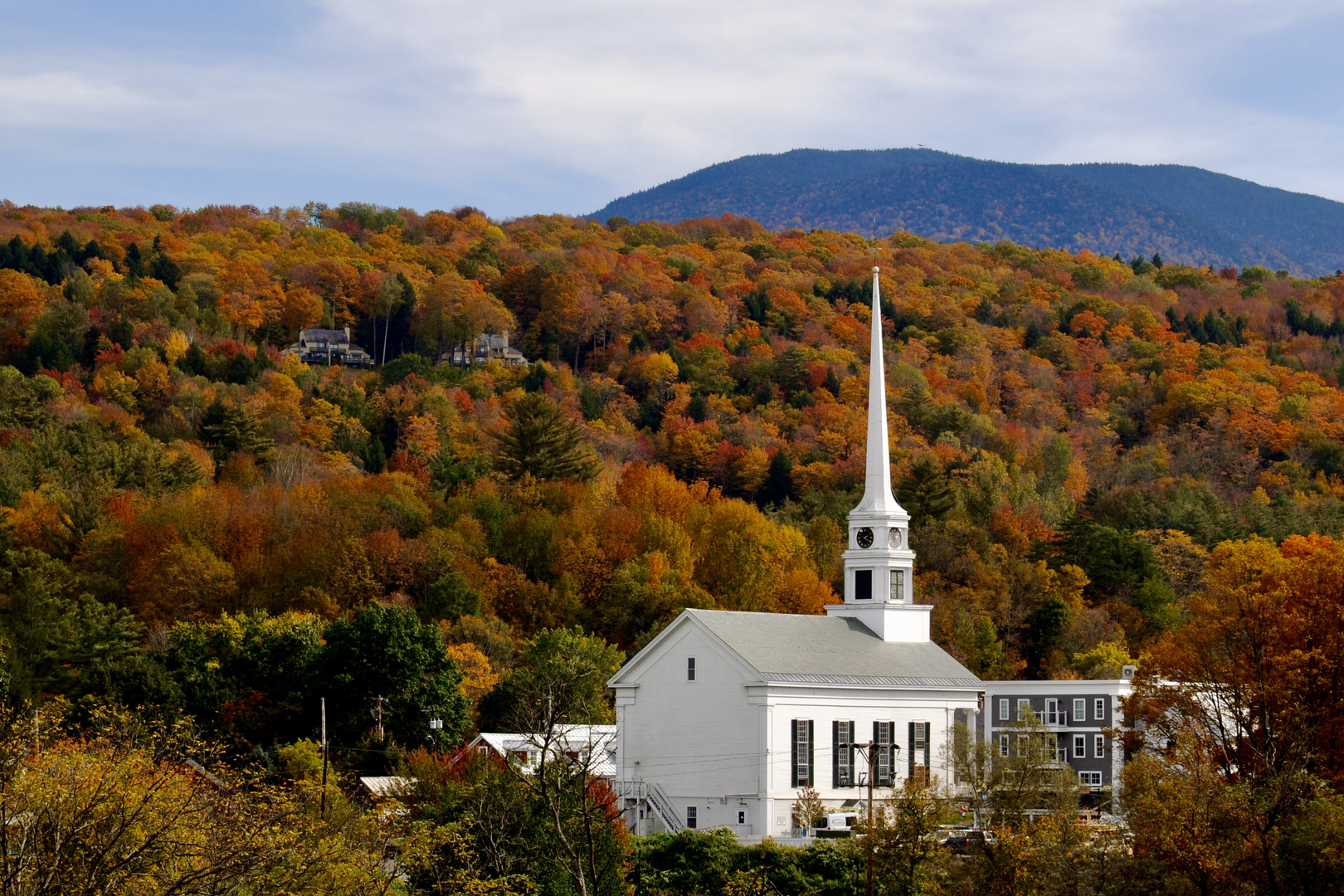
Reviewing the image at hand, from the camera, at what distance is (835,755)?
63.4 meters

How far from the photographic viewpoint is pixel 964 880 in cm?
4400

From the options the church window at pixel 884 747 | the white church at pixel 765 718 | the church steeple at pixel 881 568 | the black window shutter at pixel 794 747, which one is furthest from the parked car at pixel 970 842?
the church steeple at pixel 881 568

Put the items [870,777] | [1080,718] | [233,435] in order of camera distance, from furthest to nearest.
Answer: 1. [233,435]
2. [1080,718]
3. [870,777]

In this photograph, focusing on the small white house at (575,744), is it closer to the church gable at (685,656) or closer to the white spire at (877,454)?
the church gable at (685,656)

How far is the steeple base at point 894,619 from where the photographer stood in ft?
231

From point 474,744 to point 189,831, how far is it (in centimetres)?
3187

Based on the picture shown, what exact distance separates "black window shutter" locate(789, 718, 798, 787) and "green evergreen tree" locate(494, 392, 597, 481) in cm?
4767

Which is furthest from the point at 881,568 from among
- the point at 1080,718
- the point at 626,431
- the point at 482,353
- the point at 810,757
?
the point at 482,353

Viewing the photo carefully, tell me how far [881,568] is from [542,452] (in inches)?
1638

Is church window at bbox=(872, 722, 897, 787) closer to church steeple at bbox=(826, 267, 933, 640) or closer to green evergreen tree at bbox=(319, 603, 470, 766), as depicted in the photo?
church steeple at bbox=(826, 267, 933, 640)

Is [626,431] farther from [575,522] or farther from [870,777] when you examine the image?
[870,777]

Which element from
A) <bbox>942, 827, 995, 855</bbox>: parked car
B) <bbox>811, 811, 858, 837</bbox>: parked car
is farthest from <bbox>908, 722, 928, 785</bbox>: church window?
<bbox>942, 827, 995, 855</bbox>: parked car

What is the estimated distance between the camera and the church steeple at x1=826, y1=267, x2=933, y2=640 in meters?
70.7

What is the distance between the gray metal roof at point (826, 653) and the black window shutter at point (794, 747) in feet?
4.90
